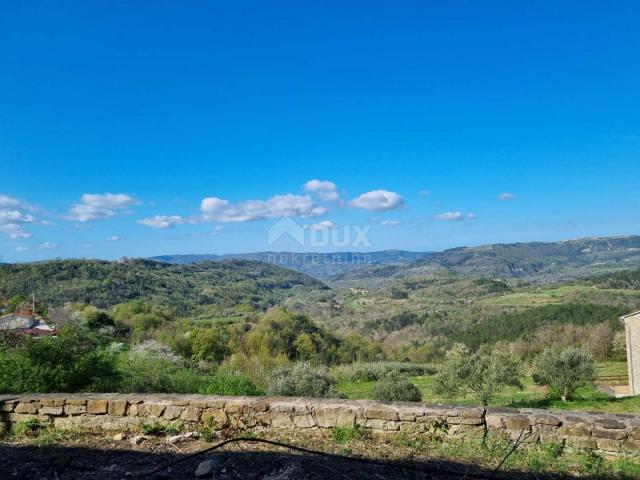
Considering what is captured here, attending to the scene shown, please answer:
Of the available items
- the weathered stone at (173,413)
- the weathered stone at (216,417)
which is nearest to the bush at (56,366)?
the weathered stone at (173,413)

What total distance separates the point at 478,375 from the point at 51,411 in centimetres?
2162

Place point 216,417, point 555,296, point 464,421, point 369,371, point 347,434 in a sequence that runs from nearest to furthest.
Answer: point 464,421, point 347,434, point 216,417, point 369,371, point 555,296

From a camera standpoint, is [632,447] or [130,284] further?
[130,284]

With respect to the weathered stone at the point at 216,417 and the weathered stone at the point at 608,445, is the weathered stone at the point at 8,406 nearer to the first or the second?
the weathered stone at the point at 216,417

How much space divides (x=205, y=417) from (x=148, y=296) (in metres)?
77.9

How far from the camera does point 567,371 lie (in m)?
20.8

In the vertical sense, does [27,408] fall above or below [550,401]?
above

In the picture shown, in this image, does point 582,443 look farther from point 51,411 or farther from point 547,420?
point 51,411

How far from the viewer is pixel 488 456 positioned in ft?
13.6

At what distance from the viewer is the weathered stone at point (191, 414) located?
512 cm

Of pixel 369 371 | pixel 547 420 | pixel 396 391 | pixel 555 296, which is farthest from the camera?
pixel 555 296

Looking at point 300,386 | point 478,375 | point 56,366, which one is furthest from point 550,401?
point 56,366

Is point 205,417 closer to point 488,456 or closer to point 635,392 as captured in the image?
point 488,456

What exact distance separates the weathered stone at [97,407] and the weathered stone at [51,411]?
1.34 ft
